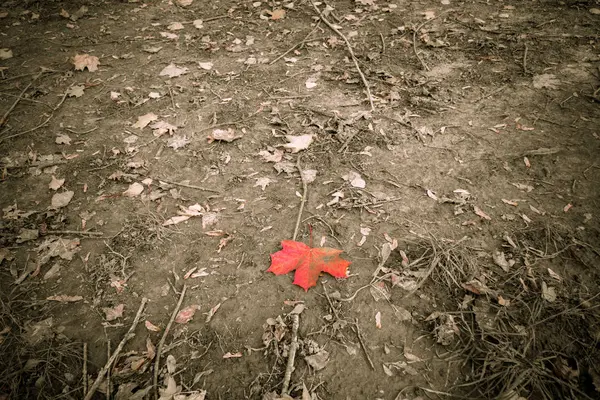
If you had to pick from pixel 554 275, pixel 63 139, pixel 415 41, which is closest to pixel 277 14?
pixel 415 41

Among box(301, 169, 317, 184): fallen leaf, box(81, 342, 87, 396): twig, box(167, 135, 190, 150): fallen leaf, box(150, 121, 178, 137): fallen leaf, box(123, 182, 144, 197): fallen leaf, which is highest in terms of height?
box(150, 121, 178, 137): fallen leaf

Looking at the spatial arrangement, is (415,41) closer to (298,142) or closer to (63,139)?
(298,142)

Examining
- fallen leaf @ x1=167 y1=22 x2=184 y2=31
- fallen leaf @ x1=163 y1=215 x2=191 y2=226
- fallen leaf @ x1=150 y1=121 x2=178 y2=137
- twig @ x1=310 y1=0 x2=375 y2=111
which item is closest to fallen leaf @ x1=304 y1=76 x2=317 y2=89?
twig @ x1=310 y1=0 x2=375 y2=111

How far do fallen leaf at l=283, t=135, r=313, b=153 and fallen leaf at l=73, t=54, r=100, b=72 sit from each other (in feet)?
9.10

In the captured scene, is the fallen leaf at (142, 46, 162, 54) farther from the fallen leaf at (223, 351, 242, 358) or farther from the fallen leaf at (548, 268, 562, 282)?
the fallen leaf at (548, 268, 562, 282)

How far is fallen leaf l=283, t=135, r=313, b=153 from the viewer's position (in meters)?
2.80

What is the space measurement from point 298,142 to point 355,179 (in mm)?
655

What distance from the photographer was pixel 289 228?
2.30 metres

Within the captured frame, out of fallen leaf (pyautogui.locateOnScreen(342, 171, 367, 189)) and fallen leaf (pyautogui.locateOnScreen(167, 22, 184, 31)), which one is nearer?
fallen leaf (pyautogui.locateOnScreen(342, 171, 367, 189))

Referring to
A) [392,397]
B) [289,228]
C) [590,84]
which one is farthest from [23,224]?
[590,84]

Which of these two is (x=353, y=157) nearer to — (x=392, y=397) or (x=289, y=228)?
(x=289, y=228)

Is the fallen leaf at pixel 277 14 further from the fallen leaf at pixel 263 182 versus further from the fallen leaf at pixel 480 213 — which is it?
the fallen leaf at pixel 480 213

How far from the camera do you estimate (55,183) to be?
8.77ft

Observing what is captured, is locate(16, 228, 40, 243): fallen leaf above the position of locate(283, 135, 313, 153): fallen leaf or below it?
below
